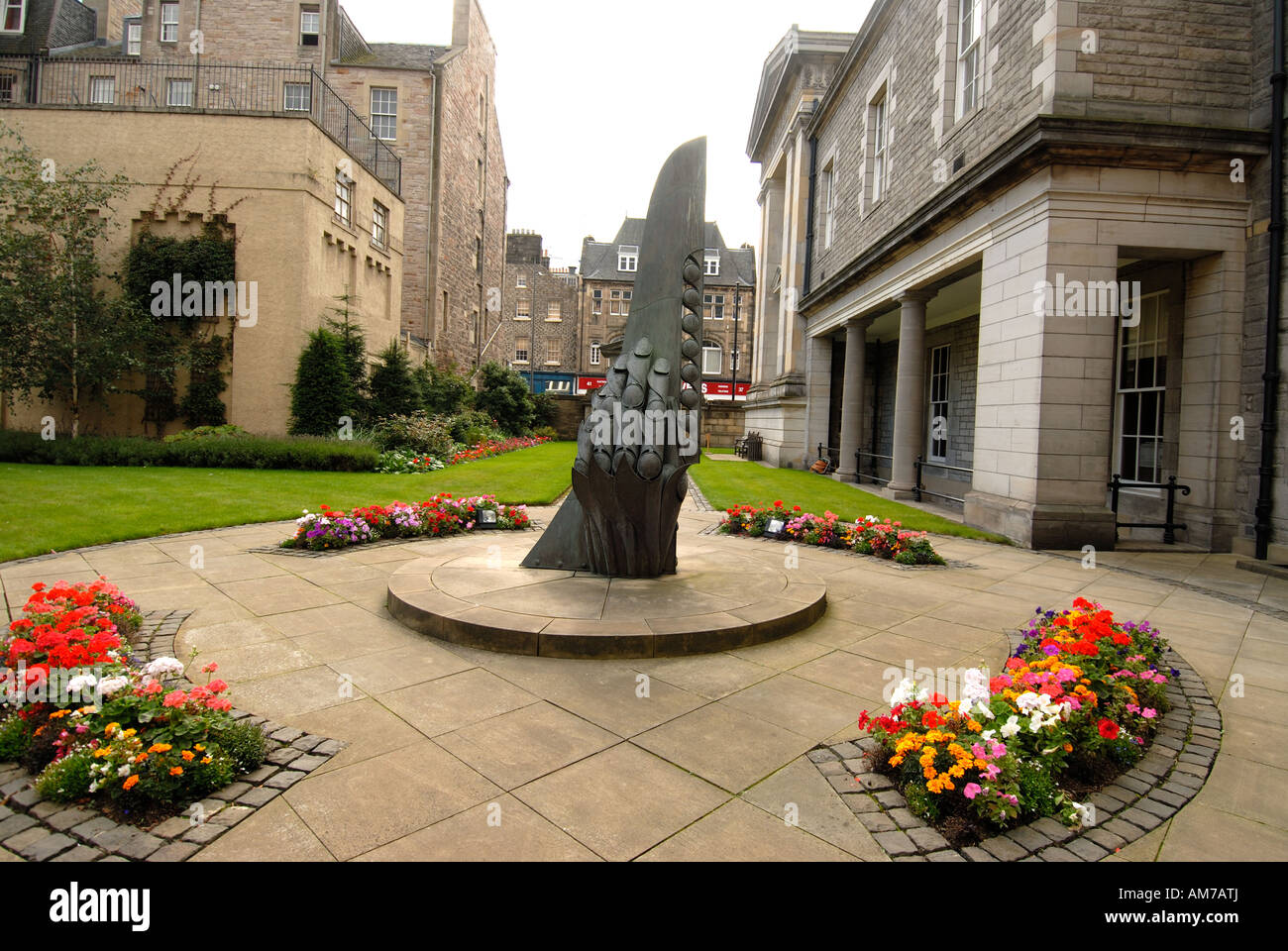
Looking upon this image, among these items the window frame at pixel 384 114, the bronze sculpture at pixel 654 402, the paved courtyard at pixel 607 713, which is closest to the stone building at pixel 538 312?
the window frame at pixel 384 114

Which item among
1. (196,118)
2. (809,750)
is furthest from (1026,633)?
(196,118)

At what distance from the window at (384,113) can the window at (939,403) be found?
26.8m

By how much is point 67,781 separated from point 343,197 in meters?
23.3

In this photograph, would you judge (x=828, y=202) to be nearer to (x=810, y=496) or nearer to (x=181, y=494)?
(x=810, y=496)

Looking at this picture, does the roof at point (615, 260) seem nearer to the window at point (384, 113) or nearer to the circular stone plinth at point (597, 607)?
the window at point (384, 113)

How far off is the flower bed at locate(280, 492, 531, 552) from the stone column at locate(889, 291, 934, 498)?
9.52 metres

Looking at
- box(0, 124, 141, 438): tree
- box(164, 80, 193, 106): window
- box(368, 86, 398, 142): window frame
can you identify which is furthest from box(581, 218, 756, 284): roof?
box(0, 124, 141, 438): tree

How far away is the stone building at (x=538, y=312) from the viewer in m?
58.6

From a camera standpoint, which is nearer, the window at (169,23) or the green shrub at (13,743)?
the green shrub at (13,743)

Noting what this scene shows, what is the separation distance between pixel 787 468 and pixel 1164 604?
17.3m

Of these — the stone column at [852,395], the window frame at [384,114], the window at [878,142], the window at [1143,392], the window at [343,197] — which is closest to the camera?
the window at [1143,392]

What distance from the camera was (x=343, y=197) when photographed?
22078 millimetres

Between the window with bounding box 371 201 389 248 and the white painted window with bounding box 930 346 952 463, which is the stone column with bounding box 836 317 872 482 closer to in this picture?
the white painted window with bounding box 930 346 952 463

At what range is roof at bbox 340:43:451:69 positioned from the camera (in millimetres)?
32334
